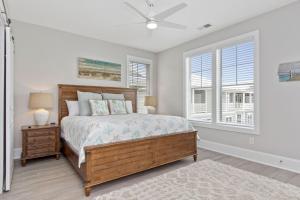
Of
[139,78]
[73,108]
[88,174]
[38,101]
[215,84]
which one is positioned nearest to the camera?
[88,174]

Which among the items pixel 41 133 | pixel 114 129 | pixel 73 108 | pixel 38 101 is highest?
pixel 38 101

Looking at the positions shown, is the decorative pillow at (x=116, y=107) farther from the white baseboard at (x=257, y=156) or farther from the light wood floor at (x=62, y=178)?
the white baseboard at (x=257, y=156)

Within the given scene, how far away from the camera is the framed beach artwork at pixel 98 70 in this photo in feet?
14.3

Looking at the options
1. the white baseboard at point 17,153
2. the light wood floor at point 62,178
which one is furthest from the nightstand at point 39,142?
the white baseboard at point 17,153

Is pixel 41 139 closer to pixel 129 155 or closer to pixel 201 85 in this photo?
pixel 129 155

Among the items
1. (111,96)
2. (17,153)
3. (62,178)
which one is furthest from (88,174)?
(111,96)

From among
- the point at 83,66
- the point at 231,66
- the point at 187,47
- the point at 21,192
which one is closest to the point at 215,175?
the point at 231,66

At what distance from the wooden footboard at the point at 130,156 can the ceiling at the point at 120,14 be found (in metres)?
2.25

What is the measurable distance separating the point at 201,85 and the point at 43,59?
3.80 meters

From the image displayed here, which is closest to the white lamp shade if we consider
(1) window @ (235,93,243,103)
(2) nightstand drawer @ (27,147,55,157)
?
(2) nightstand drawer @ (27,147,55,157)

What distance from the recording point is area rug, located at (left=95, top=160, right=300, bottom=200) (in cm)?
209

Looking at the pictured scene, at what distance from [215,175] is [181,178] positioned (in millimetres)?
539

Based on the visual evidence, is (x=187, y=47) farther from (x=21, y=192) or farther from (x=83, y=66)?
(x=21, y=192)

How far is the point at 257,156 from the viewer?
335 cm
